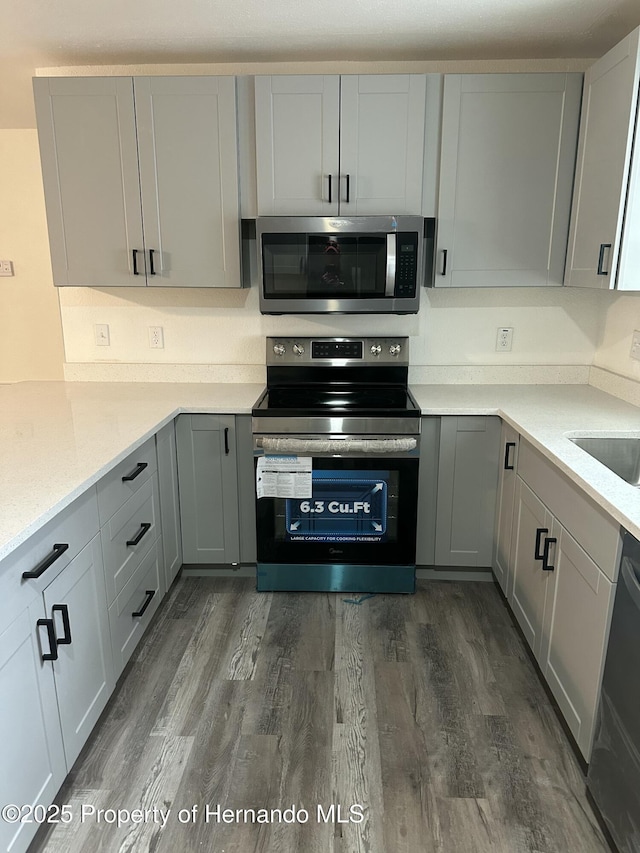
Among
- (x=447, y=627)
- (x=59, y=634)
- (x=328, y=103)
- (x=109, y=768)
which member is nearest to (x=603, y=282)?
(x=328, y=103)

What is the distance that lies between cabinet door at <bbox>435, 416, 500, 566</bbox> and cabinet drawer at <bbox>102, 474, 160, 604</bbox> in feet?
3.92

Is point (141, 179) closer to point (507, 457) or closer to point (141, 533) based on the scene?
point (141, 533)

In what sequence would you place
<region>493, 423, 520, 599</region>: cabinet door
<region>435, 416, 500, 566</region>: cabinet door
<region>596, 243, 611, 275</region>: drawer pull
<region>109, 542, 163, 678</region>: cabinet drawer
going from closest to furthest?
<region>109, 542, 163, 678</region>: cabinet drawer
<region>596, 243, 611, 275</region>: drawer pull
<region>493, 423, 520, 599</region>: cabinet door
<region>435, 416, 500, 566</region>: cabinet door

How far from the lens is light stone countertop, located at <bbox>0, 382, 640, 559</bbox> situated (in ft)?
4.77

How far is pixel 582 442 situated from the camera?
6.63 feet

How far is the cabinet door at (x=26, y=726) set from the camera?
4.17 ft

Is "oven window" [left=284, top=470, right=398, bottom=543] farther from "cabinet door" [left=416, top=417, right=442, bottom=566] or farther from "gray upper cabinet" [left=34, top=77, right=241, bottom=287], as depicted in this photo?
"gray upper cabinet" [left=34, top=77, right=241, bottom=287]

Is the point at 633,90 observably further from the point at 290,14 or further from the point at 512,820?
the point at 512,820

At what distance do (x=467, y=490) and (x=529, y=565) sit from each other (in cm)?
49

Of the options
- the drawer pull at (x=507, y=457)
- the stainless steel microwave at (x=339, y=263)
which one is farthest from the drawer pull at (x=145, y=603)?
the drawer pull at (x=507, y=457)

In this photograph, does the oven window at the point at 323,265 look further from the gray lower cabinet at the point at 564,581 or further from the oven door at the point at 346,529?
the gray lower cabinet at the point at 564,581

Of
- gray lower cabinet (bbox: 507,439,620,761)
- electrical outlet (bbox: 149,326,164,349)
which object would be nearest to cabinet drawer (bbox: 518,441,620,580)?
gray lower cabinet (bbox: 507,439,620,761)

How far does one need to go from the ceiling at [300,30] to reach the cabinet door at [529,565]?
169 centimetres

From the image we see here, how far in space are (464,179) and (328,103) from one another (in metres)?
0.63
